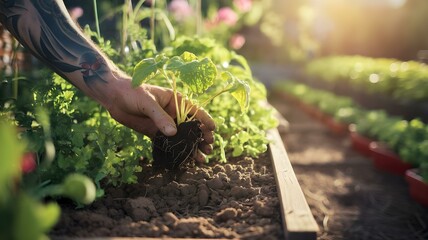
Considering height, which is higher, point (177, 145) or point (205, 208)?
point (177, 145)

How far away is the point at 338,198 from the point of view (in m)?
3.57

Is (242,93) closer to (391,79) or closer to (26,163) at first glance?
(26,163)

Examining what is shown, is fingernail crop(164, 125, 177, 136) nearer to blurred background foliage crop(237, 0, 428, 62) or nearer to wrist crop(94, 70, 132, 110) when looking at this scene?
wrist crop(94, 70, 132, 110)

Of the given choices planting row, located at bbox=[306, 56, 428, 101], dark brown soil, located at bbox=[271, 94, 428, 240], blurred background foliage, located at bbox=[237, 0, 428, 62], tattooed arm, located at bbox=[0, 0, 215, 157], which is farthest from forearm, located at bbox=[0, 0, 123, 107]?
blurred background foliage, located at bbox=[237, 0, 428, 62]

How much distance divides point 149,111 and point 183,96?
0.17 meters

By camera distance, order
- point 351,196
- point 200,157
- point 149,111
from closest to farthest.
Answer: point 149,111 → point 200,157 → point 351,196

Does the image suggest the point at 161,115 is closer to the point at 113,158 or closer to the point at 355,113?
the point at 113,158

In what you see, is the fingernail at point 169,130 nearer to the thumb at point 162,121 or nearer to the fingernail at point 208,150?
the thumb at point 162,121

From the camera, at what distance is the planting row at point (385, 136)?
383cm

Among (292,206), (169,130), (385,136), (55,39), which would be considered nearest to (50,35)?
(55,39)

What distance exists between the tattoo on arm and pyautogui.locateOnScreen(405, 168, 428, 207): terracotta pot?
7.87 ft

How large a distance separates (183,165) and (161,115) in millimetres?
300

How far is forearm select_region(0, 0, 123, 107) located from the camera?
1.83m

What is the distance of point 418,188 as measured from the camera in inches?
132
